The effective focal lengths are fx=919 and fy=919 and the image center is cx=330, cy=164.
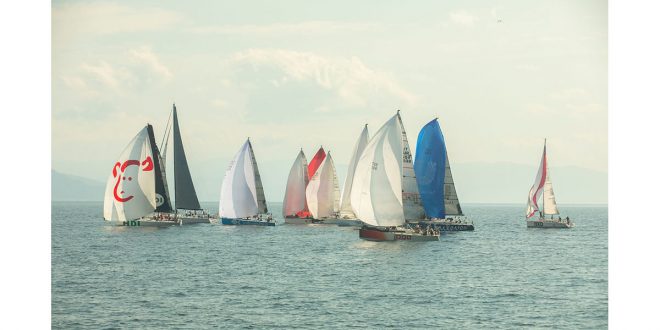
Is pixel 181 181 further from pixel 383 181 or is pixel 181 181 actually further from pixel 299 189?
pixel 383 181

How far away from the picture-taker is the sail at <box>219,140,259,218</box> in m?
73.4

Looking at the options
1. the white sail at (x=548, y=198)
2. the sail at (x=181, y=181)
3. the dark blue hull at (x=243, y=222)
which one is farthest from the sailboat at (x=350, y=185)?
the white sail at (x=548, y=198)

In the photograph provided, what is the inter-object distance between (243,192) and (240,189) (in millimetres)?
594

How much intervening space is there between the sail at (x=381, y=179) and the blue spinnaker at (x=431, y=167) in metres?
12.9

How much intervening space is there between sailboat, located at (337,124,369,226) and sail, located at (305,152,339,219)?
1.89 metres

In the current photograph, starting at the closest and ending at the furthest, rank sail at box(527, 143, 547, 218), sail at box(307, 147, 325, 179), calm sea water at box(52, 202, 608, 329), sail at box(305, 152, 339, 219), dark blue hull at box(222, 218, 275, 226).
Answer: calm sea water at box(52, 202, 608, 329) → sail at box(527, 143, 547, 218) → dark blue hull at box(222, 218, 275, 226) → sail at box(305, 152, 339, 219) → sail at box(307, 147, 325, 179)

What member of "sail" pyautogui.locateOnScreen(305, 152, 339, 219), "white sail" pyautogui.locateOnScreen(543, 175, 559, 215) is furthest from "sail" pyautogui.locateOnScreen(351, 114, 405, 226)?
"sail" pyautogui.locateOnScreen(305, 152, 339, 219)

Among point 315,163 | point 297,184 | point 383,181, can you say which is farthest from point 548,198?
point 383,181

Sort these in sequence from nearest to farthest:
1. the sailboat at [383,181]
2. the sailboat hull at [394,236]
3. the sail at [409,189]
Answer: the sailboat at [383,181] → the sailboat hull at [394,236] → the sail at [409,189]

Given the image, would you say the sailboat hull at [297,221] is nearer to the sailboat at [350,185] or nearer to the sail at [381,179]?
the sailboat at [350,185]

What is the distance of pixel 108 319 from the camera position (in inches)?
1247

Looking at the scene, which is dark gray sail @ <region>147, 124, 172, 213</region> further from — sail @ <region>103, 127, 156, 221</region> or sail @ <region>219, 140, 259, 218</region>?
sail @ <region>219, 140, 259, 218</region>

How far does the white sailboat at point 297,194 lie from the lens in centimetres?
7988

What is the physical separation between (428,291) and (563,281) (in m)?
7.70
